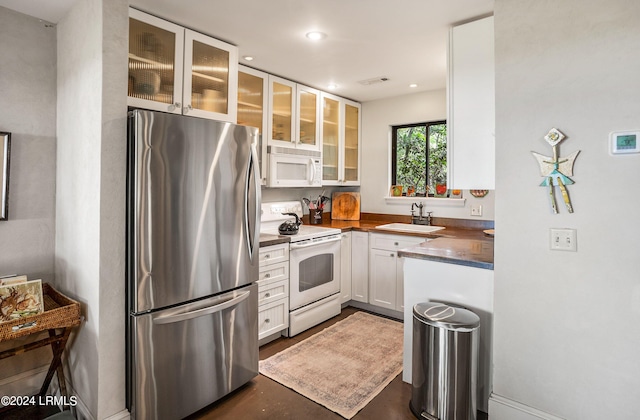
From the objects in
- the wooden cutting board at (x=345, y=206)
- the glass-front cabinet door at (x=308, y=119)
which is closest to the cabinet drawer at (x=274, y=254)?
the glass-front cabinet door at (x=308, y=119)

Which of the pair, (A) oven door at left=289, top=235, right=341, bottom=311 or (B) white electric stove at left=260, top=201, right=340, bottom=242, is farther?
(B) white electric stove at left=260, top=201, right=340, bottom=242

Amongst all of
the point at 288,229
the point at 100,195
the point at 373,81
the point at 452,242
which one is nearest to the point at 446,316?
the point at 452,242

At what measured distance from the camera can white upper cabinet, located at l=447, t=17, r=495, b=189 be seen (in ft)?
7.26

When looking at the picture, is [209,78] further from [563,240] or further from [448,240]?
[563,240]

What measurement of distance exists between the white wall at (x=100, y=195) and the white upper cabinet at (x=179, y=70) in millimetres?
317

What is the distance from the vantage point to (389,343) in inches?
119

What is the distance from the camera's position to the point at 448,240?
2.88 metres

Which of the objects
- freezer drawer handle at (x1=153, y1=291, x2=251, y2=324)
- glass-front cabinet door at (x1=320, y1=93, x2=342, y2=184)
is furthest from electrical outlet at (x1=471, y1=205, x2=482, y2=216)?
freezer drawer handle at (x1=153, y1=291, x2=251, y2=324)

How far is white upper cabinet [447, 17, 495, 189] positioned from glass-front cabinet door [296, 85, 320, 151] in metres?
1.68

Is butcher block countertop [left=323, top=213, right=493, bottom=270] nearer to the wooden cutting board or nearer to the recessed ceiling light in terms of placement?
the wooden cutting board

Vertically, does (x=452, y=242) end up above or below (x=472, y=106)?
below

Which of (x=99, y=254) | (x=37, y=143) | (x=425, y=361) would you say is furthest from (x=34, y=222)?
(x=425, y=361)

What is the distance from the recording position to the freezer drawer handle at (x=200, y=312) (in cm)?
189

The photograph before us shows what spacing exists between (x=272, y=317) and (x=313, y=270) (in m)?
0.62
